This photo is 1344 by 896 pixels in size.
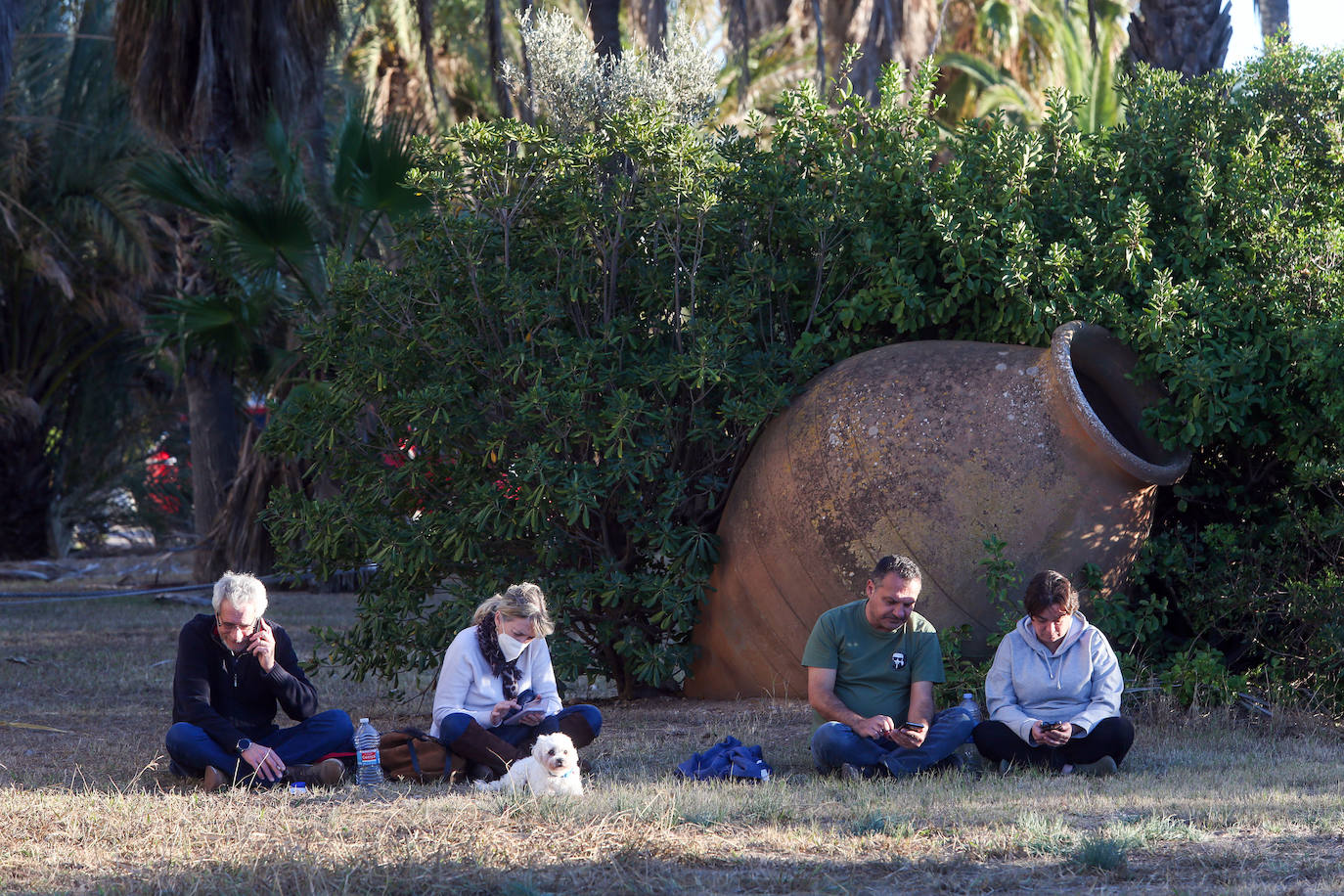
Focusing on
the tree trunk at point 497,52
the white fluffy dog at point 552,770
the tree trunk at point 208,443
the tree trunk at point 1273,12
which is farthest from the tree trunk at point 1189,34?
the tree trunk at point 208,443

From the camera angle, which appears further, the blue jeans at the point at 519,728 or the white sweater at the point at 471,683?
the white sweater at the point at 471,683

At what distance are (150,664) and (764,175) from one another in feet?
20.1

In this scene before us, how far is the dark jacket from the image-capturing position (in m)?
6.09

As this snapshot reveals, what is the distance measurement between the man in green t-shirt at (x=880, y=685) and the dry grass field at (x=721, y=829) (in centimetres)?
19

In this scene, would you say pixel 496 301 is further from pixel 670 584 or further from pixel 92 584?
pixel 92 584

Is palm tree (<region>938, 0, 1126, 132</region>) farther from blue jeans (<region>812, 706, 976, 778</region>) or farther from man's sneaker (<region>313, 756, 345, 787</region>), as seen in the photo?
man's sneaker (<region>313, 756, 345, 787</region>)

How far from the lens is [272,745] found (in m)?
6.28

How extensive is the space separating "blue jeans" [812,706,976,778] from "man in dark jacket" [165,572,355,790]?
6.95 ft

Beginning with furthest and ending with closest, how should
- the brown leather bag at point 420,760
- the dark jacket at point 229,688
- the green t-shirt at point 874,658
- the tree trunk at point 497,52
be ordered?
the tree trunk at point 497,52 → the green t-shirt at point 874,658 → the brown leather bag at point 420,760 → the dark jacket at point 229,688

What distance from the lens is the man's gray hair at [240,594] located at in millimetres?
5984

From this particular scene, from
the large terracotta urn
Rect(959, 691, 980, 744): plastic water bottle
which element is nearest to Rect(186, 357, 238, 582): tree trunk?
the large terracotta urn

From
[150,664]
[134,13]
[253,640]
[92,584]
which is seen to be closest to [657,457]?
[253,640]

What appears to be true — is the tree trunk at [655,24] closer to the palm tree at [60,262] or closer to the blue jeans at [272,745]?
the palm tree at [60,262]

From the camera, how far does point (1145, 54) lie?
11.0 metres
